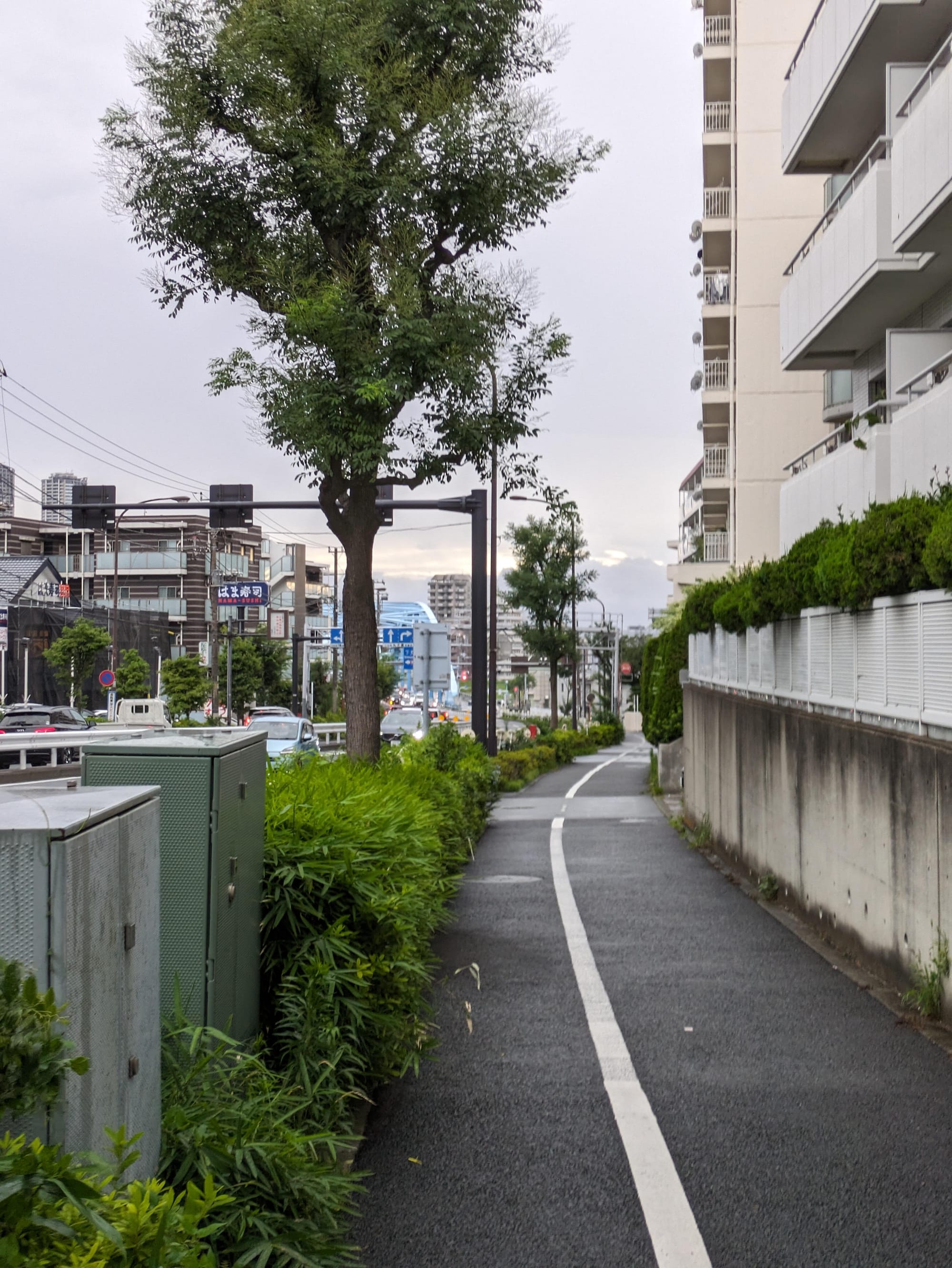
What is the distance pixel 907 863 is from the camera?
7.77 meters

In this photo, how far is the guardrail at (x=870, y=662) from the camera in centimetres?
764

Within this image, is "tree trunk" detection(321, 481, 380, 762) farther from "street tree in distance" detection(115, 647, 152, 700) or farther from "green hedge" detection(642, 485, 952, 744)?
"street tree in distance" detection(115, 647, 152, 700)

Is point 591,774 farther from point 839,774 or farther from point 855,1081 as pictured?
point 855,1081

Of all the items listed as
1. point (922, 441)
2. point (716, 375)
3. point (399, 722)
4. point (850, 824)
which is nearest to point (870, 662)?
point (850, 824)

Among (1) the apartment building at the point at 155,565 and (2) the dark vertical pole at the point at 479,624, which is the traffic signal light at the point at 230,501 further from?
(1) the apartment building at the point at 155,565

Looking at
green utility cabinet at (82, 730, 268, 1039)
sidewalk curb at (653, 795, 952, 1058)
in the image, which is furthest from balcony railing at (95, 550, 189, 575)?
A: green utility cabinet at (82, 730, 268, 1039)

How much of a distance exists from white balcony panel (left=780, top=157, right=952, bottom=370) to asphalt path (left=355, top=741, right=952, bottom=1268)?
840 centimetres

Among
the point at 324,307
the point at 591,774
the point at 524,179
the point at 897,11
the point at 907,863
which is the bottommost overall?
the point at 591,774

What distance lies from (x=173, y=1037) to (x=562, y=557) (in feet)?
200

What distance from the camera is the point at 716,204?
39.1 metres

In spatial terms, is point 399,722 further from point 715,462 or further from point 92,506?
point 92,506

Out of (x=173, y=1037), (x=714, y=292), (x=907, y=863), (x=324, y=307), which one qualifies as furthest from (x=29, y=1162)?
(x=714, y=292)

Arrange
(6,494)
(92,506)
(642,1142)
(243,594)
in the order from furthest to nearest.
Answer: (6,494)
(243,594)
(92,506)
(642,1142)

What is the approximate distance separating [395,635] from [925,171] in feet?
81.7
